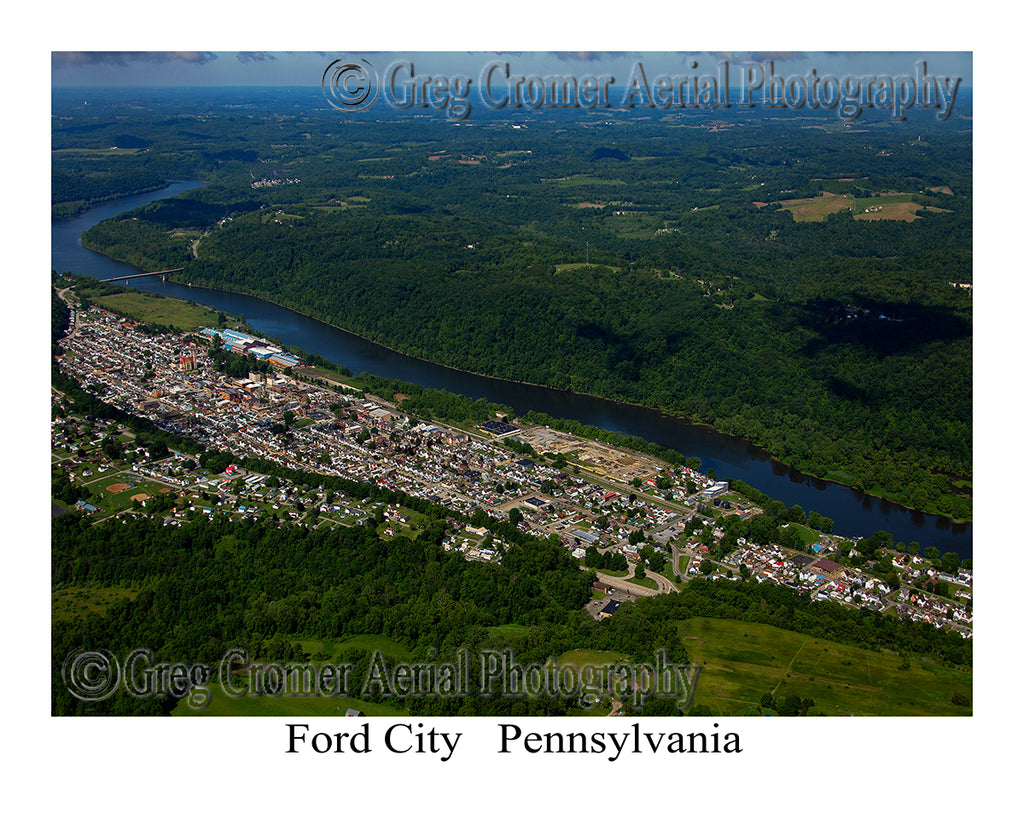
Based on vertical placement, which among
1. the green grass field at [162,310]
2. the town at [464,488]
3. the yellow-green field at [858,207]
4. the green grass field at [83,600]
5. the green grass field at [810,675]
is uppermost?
the yellow-green field at [858,207]

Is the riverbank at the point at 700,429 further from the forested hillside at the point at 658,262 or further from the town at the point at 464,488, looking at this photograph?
the town at the point at 464,488

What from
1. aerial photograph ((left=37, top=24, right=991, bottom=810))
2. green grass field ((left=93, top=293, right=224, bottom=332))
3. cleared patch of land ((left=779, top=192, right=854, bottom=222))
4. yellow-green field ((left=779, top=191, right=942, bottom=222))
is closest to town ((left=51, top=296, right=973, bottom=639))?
aerial photograph ((left=37, top=24, right=991, bottom=810))

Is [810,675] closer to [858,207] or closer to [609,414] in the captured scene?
[609,414]

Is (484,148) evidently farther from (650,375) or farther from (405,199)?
(650,375)

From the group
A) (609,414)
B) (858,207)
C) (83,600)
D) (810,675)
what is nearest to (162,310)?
(609,414)

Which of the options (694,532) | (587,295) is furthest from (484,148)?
(694,532)

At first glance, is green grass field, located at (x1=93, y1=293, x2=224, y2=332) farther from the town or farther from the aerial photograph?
the town

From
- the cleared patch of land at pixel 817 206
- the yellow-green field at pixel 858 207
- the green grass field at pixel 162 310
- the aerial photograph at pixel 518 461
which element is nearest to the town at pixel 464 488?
the aerial photograph at pixel 518 461
